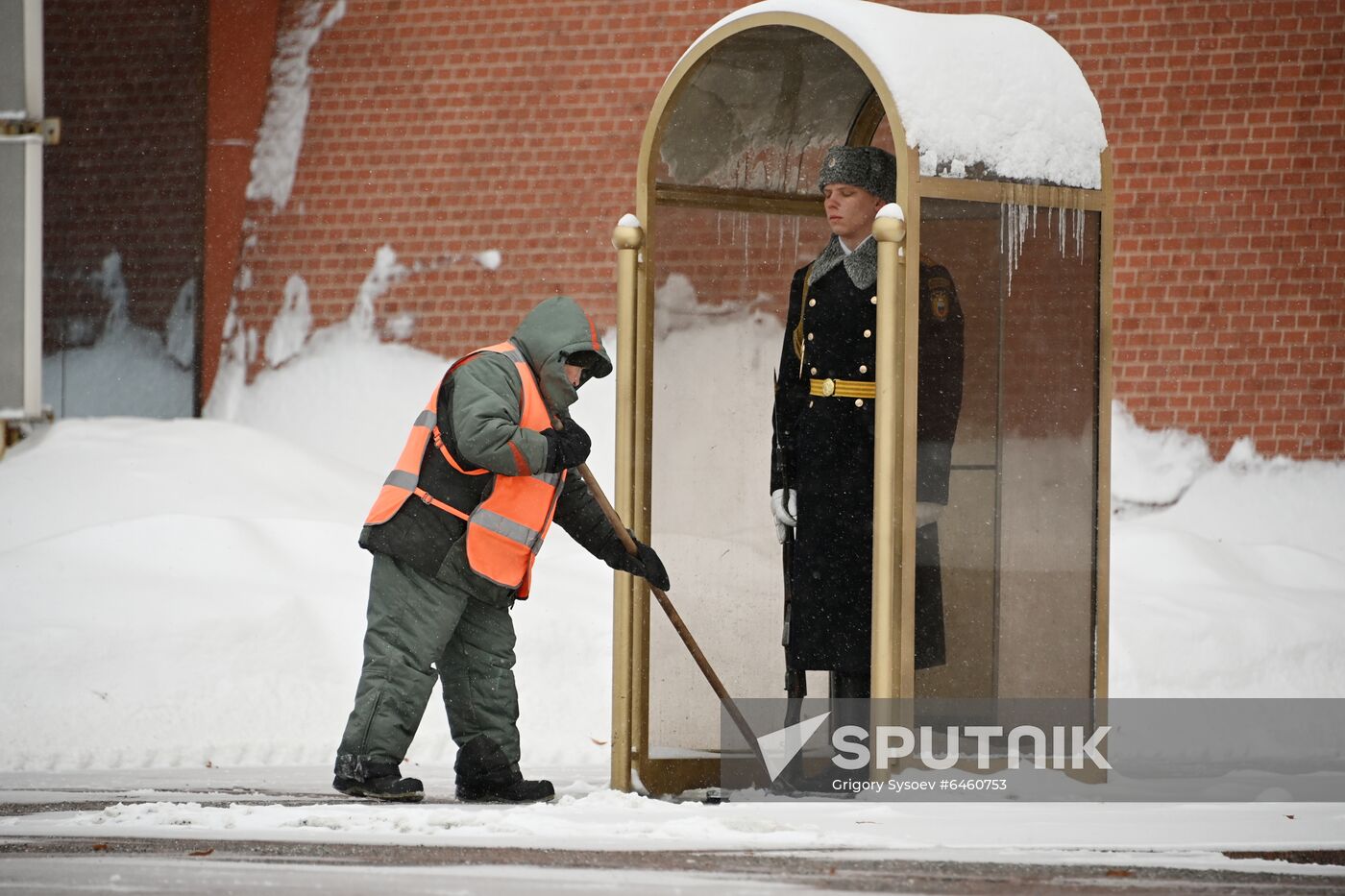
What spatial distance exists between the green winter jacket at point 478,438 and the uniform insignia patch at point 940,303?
91 centimetres

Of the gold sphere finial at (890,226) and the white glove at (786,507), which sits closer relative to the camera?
the gold sphere finial at (890,226)

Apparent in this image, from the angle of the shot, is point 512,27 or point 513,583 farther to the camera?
point 512,27

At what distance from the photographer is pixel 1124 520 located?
394 inches

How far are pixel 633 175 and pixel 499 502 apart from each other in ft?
18.2

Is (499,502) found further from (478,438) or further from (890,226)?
(890,226)

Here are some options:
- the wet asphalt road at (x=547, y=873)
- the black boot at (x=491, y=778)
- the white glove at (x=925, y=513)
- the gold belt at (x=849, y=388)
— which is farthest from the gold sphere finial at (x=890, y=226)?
the black boot at (x=491, y=778)

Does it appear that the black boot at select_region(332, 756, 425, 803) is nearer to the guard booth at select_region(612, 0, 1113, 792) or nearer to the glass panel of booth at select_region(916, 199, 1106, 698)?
the guard booth at select_region(612, 0, 1113, 792)

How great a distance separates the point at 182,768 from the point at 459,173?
16.9ft

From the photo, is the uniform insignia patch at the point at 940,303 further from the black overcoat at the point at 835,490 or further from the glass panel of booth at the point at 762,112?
the glass panel of booth at the point at 762,112

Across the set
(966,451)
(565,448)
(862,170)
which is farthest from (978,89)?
(565,448)

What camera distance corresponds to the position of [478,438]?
5.14 meters

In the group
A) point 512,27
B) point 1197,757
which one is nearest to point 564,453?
point 1197,757

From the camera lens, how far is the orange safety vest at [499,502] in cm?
530

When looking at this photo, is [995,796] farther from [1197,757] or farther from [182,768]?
[182,768]
